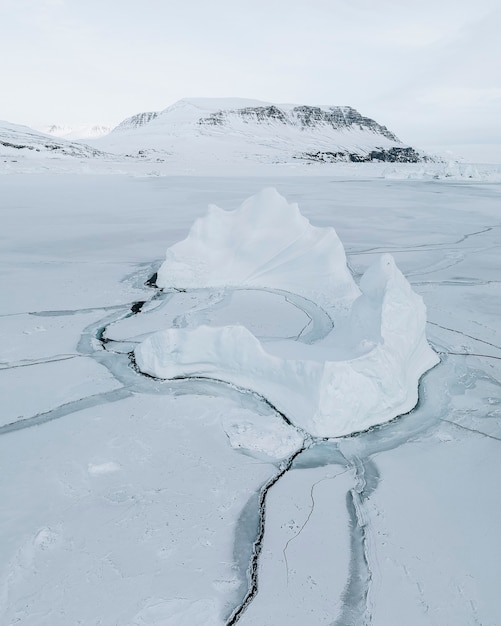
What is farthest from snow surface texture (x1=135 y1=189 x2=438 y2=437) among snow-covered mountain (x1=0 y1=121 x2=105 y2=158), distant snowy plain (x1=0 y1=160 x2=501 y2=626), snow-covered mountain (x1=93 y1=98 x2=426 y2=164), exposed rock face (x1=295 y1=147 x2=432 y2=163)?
exposed rock face (x1=295 y1=147 x2=432 y2=163)

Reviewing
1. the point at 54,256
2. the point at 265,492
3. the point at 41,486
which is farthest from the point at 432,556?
the point at 54,256

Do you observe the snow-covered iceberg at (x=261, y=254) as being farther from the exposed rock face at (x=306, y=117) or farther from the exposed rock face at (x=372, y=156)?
the exposed rock face at (x=306, y=117)

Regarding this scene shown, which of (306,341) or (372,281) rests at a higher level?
(372,281)

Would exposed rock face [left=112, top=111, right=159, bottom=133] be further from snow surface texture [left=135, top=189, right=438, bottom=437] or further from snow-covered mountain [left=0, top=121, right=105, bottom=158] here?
snow surface texture [left=135, top=189, right=438, bottom=437]

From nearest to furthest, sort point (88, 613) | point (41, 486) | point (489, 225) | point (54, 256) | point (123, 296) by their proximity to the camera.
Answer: point (88, 613), point (41, 486), point (123, 296), point (54, 256), point (489, 225)

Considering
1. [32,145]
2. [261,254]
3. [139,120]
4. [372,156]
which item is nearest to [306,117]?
[372,156]

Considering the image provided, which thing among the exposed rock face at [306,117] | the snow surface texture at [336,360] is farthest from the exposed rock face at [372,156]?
the snow surface texture at [336,360]

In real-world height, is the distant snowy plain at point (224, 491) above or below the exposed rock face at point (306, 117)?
below

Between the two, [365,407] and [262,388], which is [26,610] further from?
[365,407]
